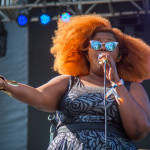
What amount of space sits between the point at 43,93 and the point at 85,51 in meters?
0.53

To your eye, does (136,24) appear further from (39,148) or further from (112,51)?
(112,51)

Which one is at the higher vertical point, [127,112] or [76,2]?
[76,2]

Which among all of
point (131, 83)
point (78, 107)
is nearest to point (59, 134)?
point (78, 107)

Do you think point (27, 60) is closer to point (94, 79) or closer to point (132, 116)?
point (94, 79)

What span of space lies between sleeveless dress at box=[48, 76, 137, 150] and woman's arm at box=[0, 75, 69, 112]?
51 millimetres

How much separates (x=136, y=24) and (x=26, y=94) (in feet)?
13.1

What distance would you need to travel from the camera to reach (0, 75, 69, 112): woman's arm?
6.30 feet

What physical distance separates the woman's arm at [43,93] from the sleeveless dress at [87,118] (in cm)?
5

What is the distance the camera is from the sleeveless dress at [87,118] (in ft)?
6.28

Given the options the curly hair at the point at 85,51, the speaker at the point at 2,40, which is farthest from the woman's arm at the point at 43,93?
the speaker at the point at 2,40

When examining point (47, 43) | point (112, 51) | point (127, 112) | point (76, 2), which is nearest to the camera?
point (127, 112)

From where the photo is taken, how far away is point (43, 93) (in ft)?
6.79

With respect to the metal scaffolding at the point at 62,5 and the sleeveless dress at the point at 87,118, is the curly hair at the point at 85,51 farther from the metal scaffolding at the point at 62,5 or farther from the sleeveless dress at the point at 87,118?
the metal scaffolding at the point at 62,5

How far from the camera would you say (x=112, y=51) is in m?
2.18
